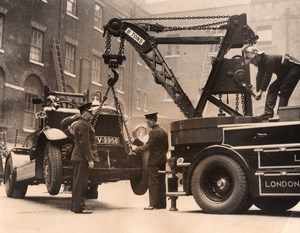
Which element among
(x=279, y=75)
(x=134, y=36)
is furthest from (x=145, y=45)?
(x=279, y=75)

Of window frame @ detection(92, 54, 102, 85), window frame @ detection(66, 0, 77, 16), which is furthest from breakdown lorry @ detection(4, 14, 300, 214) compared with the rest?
window frame @ detection(92, 54, 102, 85)

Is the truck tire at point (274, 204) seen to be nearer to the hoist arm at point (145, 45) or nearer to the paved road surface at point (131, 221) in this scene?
the paved road surface at point (131, 221)

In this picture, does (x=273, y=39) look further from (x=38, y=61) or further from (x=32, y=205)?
(x=32, y=205)

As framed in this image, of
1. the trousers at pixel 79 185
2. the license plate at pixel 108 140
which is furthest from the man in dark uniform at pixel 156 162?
the trousers at pixel 79 185

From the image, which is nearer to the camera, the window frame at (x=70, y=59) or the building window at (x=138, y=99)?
the window frame at (x=70, y=59)

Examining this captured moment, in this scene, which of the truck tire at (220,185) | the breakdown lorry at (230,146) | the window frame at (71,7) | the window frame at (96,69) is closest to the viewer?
the breakdown lorry at (230,146)

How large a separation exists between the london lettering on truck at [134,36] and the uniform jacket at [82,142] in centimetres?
198

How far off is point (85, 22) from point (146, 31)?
51.2ft

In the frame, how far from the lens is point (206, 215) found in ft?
21.0

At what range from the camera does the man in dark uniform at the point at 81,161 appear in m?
6.89

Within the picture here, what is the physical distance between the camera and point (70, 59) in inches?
875

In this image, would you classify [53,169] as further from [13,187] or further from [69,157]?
[13,187]

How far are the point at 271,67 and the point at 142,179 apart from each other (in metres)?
2.76

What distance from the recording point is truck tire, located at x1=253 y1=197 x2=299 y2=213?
7159mm
